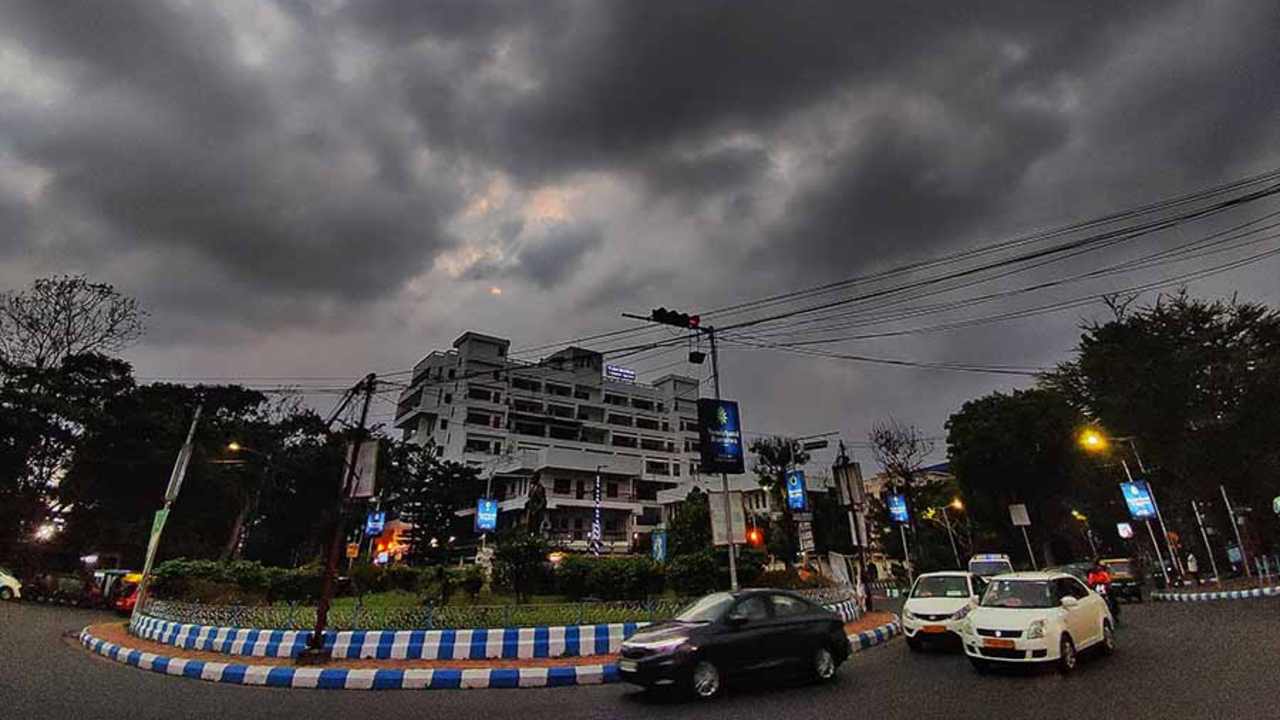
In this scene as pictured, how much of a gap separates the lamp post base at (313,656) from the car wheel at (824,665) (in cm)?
965

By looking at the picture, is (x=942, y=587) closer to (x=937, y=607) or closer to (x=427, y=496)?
(x=937, y=607)

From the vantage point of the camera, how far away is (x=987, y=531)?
51094 millimetres

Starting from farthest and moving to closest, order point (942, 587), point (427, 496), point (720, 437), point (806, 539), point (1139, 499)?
point (427, 496) < point (806, 539) < point (1139, 499) < point (720, 437) < point (942, 587)

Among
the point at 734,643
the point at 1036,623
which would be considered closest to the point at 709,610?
the point at 734,643

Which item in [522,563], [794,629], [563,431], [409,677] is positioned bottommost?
[409,677]

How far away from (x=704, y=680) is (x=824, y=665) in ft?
8.42

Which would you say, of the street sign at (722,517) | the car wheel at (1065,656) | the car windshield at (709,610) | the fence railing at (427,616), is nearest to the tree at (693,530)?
the street sign at (722,517)

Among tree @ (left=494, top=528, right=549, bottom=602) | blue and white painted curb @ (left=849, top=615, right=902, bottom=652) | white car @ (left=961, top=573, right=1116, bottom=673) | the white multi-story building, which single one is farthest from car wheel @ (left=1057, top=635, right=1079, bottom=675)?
the white multi-story building

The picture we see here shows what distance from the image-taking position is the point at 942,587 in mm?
14094

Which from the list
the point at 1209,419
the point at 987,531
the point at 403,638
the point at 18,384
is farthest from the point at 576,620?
the point at 987,531

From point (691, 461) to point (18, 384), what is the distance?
61702mm

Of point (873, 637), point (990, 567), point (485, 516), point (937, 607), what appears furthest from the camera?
point (485, 516)

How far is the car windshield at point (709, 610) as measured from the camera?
972cm

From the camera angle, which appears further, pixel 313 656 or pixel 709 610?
pixel 313 656
